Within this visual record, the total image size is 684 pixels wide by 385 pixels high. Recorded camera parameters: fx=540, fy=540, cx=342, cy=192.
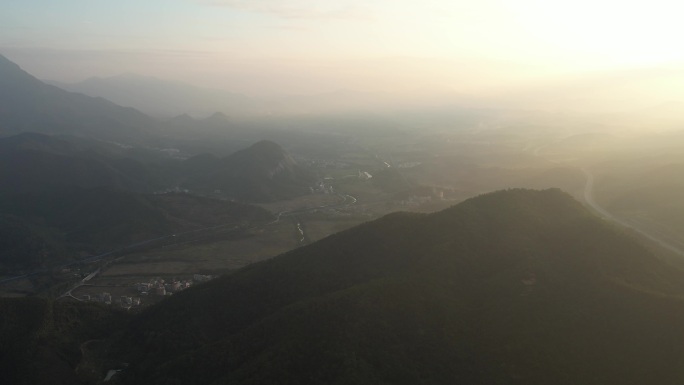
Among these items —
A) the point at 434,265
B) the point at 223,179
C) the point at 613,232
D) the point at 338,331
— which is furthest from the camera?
the point at 223,179

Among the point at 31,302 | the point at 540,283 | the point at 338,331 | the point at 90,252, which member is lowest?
the point at 90,252

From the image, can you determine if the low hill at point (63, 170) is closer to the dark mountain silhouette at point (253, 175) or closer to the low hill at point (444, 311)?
the dark mountain silhouette at point (253, 175)

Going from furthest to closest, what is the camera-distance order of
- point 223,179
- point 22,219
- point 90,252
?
point 223,179
point 22,219
point 90,252

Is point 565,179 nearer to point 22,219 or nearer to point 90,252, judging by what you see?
point 90,252

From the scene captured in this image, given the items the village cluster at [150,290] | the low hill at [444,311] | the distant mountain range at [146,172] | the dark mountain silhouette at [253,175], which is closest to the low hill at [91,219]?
the distant mountain range at [146,172]

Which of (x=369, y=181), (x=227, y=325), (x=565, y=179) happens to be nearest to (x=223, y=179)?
(x=369, y=181)

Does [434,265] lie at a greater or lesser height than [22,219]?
greater

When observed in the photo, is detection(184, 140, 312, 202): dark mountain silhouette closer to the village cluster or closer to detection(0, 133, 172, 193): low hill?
detection(0, 133, 172, 193): low hill
